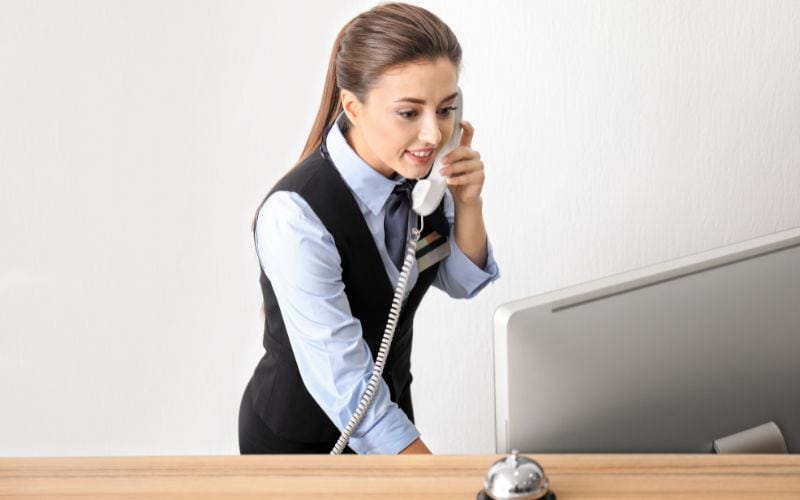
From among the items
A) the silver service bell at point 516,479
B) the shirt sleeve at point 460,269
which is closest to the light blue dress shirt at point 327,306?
the shirt sleeve at point 460,269

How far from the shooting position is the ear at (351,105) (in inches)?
70.7

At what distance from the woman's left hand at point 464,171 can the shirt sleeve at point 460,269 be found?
0.09 metres

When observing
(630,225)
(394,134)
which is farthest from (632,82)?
(394,134)

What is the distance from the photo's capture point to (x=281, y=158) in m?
2.80

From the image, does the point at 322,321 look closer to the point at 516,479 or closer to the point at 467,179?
the point at 467,179

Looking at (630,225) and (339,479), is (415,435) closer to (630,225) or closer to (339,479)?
(339,479)

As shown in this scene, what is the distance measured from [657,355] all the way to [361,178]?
762mm

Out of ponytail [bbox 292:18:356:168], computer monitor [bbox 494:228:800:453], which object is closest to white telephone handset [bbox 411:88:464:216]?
ponytail [bbox 292:18:356:168]

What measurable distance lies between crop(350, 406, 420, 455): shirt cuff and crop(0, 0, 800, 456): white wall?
48.3 inches

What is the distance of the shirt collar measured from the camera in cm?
181

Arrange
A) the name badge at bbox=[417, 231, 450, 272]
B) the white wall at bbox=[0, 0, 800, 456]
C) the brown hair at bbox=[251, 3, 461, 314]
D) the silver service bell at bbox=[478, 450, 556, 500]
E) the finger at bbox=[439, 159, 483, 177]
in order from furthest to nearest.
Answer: the white wall at bbox=[0, 0, 800, 456]
the name badge at bbox=[417, 231, 450, 272]
the finger at bbox=[439, 159, 483, 177]
the brown hair at bbox=[251, 3, 461, 314]
the silver service bell at bbox=[478, 450, 556, 500]

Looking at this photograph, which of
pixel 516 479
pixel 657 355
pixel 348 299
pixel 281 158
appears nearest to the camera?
pixel 516 479

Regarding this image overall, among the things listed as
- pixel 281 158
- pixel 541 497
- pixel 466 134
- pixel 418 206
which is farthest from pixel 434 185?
pixel 281 158

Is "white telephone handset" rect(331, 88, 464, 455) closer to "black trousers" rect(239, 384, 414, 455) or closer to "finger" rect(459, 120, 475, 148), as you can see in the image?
"finger" rect(459, 120, 475, 148)
